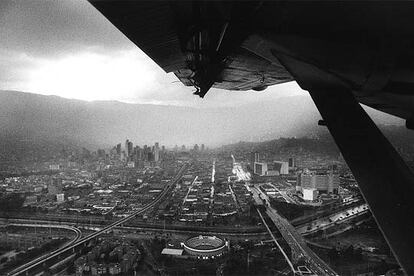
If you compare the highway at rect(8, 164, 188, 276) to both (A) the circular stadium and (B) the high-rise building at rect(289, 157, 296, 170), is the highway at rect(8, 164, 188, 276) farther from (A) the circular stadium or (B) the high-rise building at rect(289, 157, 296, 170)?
(B) the high-rise building at rect(289, 157, 296, 170)

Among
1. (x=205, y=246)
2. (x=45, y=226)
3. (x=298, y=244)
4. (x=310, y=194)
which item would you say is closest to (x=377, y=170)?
(x=205, y=246)

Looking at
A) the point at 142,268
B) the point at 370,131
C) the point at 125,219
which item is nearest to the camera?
the point at 370,131

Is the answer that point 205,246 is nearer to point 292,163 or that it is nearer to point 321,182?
point 321,182

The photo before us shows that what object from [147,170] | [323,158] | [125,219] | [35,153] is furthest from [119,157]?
[323,158]

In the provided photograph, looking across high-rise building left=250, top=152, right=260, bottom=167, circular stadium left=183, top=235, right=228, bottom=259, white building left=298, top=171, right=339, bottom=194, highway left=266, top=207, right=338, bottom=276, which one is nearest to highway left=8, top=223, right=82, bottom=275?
circular stadium left=183, top=235, right=228, bottom=259

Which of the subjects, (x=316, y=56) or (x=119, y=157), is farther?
(x=119, y=157)

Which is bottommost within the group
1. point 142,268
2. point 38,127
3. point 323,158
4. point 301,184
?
point 142,268

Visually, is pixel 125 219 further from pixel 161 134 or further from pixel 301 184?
pixel 161 134
